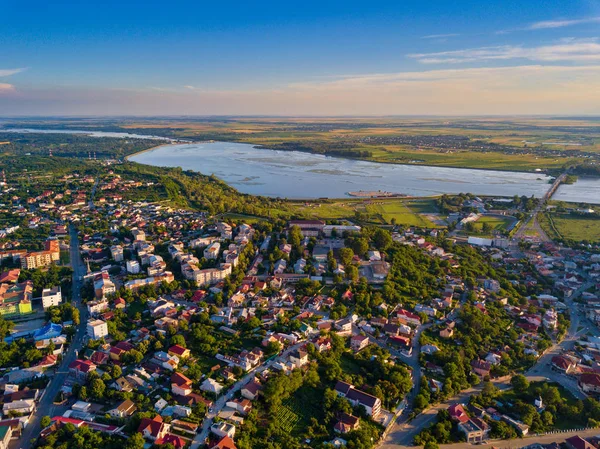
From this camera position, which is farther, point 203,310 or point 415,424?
point 203,310

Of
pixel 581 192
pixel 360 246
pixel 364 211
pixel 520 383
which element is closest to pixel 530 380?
pixel 520 383

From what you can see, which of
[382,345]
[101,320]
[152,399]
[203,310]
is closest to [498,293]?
[382,345]

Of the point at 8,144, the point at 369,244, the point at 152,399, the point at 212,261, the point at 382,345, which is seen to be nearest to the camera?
the point at 152,399

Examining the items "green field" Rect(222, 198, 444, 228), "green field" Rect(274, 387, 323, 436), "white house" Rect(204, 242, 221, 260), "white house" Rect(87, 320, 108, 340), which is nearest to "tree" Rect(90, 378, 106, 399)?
"white house" Rect(87, 320, 108, 340)

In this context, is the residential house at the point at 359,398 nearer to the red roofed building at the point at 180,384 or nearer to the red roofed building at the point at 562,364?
the red roofed building at the point at 180,384

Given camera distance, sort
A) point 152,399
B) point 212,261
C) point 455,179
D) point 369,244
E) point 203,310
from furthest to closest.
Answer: point 455,179
point 369,244
point 212,261
point 203,310
point 152,399

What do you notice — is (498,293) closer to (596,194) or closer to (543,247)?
(543,247)

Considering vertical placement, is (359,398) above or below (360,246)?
below

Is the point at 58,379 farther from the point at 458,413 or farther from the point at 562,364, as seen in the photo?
the point at 562,364
